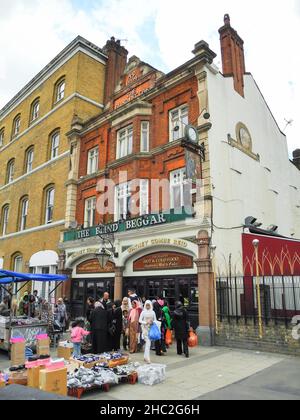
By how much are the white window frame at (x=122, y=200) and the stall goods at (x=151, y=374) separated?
10452 millimetres

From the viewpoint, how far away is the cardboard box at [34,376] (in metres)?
6.80

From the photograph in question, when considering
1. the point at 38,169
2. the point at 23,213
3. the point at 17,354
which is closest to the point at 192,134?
the point at 17,354

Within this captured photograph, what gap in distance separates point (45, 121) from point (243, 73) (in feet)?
50.7

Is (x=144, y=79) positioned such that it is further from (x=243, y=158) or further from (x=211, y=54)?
(x=243, y=158)

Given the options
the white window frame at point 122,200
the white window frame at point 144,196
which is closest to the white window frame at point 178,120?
the white window frame at point 144,196

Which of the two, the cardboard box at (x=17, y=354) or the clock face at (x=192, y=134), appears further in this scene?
the clock face at (x=192, y=134)

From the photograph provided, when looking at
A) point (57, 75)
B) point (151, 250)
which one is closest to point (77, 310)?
point (151, 250)

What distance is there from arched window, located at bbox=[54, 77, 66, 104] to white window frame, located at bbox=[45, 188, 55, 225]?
23.7 feet

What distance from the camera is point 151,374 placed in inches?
292

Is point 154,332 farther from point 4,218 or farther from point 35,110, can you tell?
point 35,110

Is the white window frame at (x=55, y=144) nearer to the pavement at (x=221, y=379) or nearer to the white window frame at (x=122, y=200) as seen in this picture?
the white window frame at (x=122, y=200)

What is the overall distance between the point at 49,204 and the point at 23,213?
433cm
